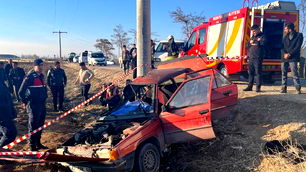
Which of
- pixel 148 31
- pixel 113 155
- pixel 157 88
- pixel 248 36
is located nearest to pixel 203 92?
pixel 157 88

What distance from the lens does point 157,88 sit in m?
4.70

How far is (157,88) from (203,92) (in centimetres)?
85

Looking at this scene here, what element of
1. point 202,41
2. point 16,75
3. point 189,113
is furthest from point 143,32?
point 16,75

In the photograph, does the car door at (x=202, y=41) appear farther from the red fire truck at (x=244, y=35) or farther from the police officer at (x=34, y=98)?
the police officer at (x=34, y=98)

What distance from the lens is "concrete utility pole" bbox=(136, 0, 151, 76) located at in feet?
25.0

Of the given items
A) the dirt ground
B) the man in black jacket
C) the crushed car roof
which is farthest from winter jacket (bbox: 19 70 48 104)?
the man in black jacket

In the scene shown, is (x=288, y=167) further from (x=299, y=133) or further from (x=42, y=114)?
(x=42, y=114)

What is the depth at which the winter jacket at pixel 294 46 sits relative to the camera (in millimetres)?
6282

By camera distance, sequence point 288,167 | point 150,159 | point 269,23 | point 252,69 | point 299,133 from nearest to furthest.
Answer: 1. point 288,167
2. point 150,159
3. point 299,133
4. point 252,69
5. point 269,23

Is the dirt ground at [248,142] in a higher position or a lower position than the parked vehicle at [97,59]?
lower

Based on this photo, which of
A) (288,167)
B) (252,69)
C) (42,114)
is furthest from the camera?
(252,69)

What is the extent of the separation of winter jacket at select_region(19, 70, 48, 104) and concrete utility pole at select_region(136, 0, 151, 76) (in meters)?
3.17

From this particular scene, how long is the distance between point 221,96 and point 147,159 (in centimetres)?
189

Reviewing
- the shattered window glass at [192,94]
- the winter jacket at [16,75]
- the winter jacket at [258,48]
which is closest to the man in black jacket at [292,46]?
the winter jacket at [258,48]
